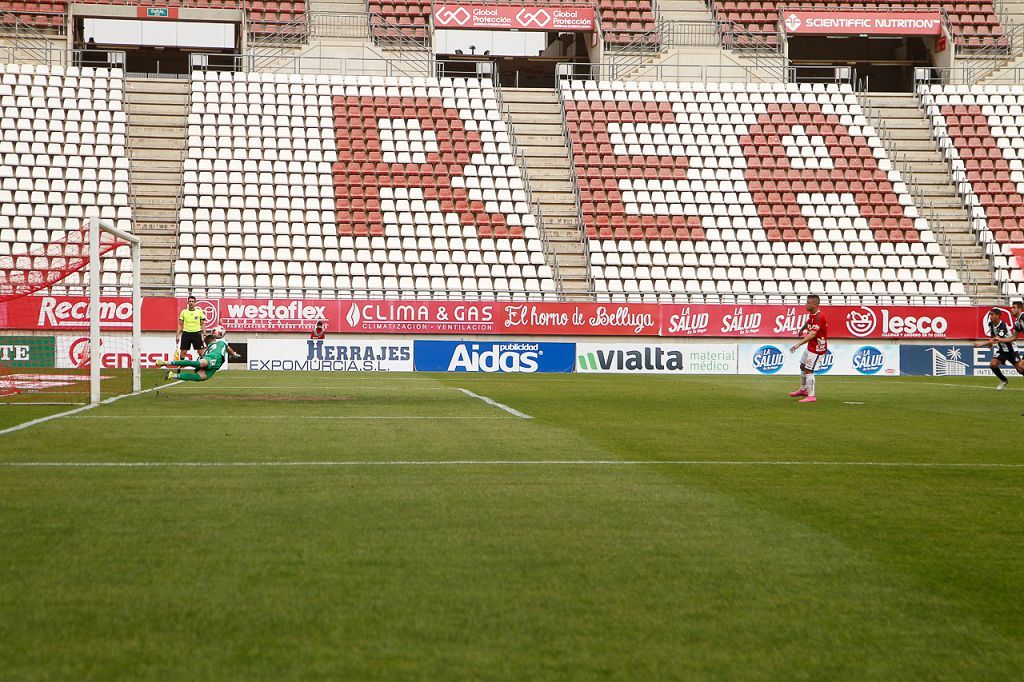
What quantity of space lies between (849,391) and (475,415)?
35.1 ft

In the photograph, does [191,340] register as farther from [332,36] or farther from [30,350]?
[332,36]

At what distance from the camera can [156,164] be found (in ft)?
124

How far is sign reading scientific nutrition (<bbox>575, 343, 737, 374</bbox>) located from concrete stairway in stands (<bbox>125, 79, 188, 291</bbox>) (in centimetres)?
1227

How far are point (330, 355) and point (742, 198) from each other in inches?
633

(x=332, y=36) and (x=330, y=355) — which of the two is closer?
(x=330, y=355)

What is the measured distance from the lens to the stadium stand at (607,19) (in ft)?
144

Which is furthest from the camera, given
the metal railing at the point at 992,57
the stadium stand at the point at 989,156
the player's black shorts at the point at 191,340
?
the metal railing at the point at 992,57

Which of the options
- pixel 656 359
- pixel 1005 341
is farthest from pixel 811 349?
pixel 656 359

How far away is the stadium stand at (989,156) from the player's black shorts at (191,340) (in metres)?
24.7

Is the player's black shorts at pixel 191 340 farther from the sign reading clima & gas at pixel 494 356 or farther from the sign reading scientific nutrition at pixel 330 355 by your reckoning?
the sign reading clima & gas at pixel 494 356

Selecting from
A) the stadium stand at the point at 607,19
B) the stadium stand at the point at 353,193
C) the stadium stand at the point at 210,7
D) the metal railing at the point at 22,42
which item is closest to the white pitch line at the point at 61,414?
the stadium stand at the point at 353,193

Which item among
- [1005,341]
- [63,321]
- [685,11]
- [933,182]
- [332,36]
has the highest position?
[685,11]

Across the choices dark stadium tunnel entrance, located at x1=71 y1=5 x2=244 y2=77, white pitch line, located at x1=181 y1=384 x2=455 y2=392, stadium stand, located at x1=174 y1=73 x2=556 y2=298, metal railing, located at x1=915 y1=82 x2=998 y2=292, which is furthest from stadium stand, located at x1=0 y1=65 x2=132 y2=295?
metal railing, located at x1=915 y1=82 x2=998 y2=292

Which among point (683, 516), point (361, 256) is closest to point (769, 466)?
point (683, 516)
